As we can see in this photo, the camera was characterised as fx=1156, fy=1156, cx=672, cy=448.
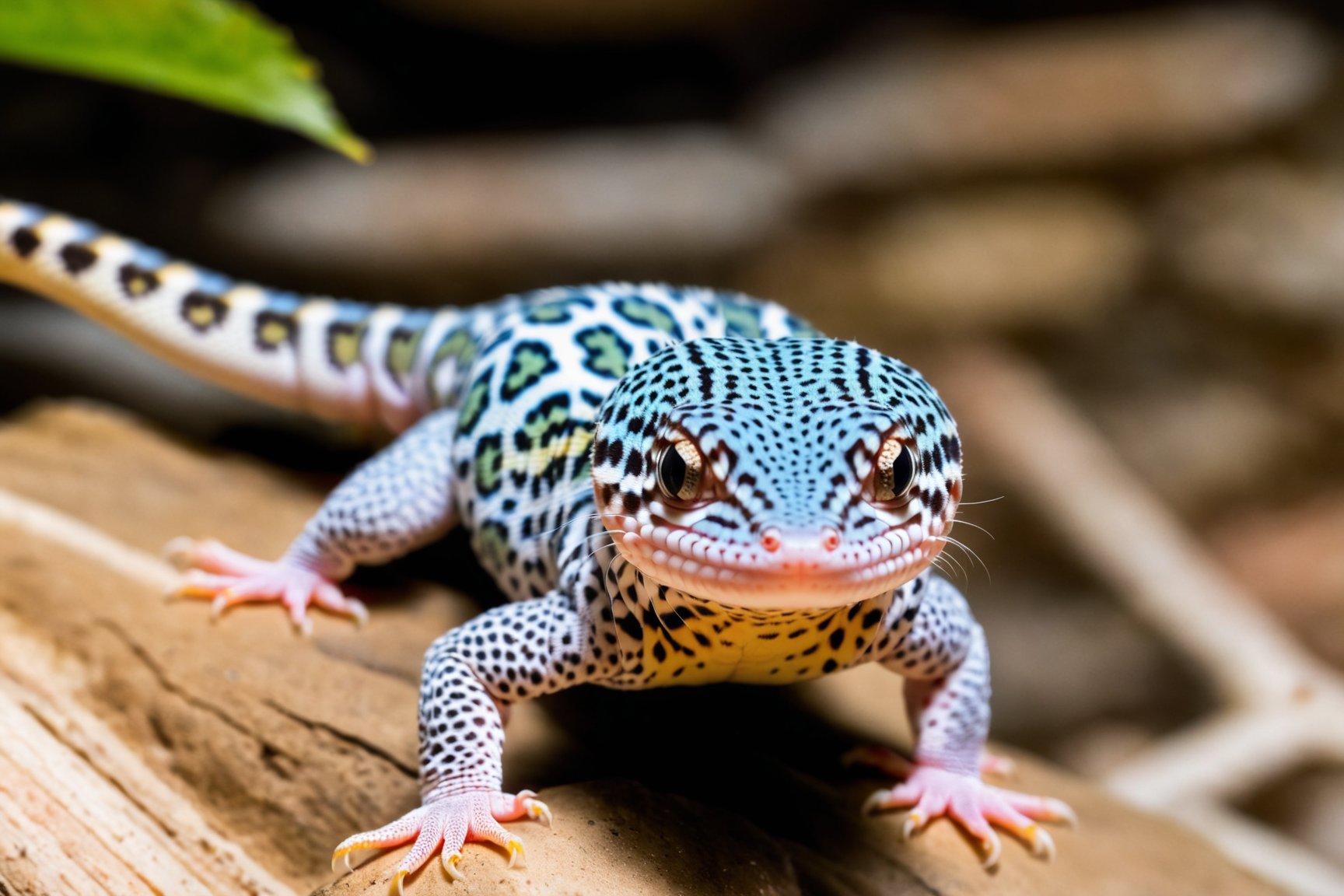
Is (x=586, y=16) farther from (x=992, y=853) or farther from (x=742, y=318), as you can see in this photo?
(x=992, y=853)

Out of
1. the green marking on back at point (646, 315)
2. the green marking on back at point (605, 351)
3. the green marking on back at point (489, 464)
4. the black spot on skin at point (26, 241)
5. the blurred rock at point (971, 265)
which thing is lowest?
the green marking on back at point (489, 464)

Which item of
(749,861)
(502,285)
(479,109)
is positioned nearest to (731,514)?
(749,861)

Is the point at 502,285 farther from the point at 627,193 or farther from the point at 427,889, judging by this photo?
the point at 427,889

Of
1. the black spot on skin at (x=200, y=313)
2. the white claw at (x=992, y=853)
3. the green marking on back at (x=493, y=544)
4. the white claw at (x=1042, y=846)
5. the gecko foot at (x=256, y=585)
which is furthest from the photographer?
the black spot on skin at (x=200, y=313)

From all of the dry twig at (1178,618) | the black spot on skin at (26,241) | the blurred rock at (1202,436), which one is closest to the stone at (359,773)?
the black spot on skin at (26,241)

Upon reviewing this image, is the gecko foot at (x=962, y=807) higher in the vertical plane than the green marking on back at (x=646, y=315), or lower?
lower

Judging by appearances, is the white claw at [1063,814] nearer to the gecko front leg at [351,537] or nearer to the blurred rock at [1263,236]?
the gecko front leg at [351,537]

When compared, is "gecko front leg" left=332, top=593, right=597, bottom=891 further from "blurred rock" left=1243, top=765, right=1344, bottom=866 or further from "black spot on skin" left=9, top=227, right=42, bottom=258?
"blurred rock" left=1243, top=765, right=1344, bottom=866
